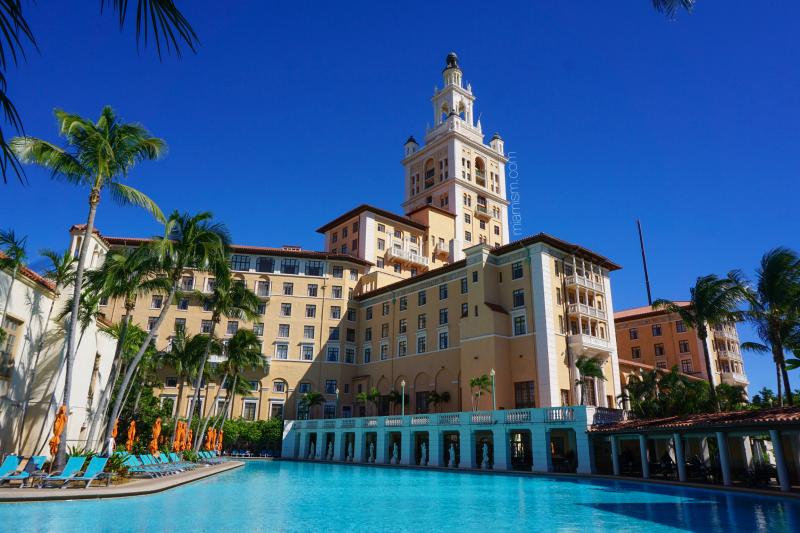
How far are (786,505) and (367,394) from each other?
127ft

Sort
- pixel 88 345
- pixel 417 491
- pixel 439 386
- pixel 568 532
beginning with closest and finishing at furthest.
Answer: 1. pixel 568 532
2. pixel 417 491
3. pixel 88 345
4. pixel 439 386

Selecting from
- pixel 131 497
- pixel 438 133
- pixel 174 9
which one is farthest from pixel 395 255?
pixel 174 9

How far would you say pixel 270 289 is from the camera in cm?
5738

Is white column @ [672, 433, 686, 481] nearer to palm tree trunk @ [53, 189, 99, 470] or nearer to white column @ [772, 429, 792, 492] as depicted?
white column @ [772, 429, 792, 492]

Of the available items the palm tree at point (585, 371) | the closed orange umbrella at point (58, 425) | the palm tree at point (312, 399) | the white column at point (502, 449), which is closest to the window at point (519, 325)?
the palm tree at point (585, 371)

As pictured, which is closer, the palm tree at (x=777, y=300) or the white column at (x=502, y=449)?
the palm tree at (x=777, y=300)

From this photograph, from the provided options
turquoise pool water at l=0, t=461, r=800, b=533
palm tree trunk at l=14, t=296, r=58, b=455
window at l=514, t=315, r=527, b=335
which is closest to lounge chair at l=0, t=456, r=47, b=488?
turquoise pool water at l=0, t=461, r=800, b=533

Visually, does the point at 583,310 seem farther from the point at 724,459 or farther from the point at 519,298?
the point at 724,459

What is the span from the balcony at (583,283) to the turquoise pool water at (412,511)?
835 inches

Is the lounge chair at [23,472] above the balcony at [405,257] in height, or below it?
below

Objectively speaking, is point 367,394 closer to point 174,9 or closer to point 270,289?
point 270,289

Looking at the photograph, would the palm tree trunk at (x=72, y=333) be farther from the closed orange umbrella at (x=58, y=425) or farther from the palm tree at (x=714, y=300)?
the palm tree at (x=714, y=300)

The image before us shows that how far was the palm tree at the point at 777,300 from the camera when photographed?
27359 millimetres

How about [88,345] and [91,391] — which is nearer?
[88,345]
